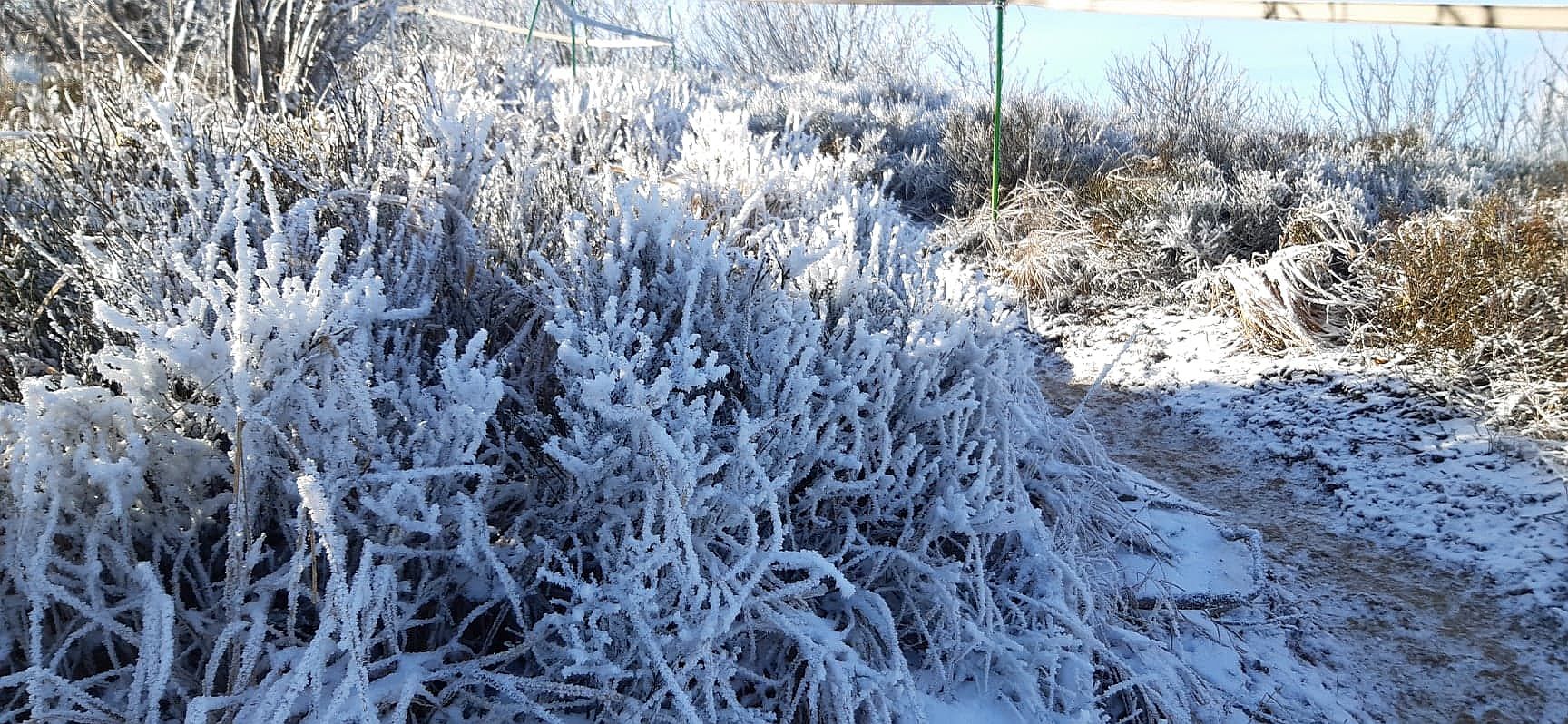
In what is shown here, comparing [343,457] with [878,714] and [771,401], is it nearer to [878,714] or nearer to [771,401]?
[771,401]

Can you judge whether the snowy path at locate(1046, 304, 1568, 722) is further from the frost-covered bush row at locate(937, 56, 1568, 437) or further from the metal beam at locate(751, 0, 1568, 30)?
the metal beam at locate(751, 0, 1568, 30)

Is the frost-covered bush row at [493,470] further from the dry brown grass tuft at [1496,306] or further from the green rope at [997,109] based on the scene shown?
the green rope at [997,109]

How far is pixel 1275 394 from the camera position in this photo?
3.74 m

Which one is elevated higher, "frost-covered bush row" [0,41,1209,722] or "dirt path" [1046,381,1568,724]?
"frost-covered bush row" [0,41,1209,722]

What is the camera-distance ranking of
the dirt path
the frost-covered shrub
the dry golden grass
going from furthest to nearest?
the frost-covered shrub < the dry golden grass < the dirt path

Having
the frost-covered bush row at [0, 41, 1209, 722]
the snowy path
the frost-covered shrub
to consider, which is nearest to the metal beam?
the frost-covered shrub

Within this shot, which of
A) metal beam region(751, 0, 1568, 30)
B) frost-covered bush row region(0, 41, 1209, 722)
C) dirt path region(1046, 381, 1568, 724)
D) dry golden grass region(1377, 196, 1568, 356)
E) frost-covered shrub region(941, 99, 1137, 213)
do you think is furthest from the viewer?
frost-covered shrub region(941, 99, 1137, 213)

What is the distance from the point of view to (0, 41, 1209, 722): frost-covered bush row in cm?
135

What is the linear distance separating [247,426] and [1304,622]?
2420mm

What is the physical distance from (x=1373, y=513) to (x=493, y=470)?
109 inches

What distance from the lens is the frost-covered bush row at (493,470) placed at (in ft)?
4.42

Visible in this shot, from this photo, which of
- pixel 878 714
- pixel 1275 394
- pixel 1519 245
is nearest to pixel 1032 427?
pixel 878 714

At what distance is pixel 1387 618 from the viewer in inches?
94.9

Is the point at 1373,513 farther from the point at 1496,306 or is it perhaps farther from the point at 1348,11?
the point at 1348,11
